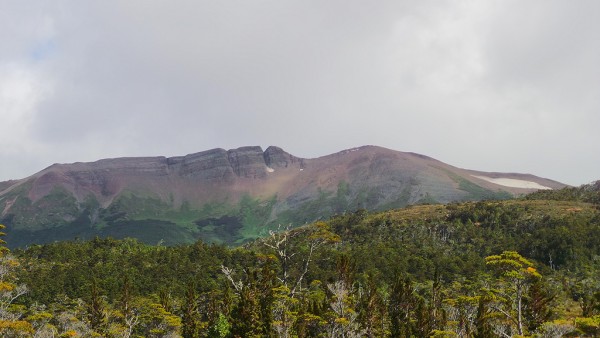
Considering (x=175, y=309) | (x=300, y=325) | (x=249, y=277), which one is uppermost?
(x=249, y=277)

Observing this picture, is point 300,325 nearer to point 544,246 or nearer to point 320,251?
point 320,251

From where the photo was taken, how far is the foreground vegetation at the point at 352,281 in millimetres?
46844

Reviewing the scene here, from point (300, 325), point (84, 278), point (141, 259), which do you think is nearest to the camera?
point (300, 325)

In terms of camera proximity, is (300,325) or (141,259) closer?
(300,325)

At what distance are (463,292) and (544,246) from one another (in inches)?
1882

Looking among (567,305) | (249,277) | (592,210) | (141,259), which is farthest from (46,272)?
(592,210)

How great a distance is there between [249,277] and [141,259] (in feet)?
308

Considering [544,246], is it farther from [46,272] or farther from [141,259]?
Answer: [46,272]

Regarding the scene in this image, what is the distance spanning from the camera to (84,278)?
114 metres

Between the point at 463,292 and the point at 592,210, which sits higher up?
the point at 592,210

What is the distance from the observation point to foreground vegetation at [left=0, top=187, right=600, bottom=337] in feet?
154

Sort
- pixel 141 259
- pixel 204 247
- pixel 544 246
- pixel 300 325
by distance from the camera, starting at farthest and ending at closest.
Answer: pixel 204 247 → pixel 141 259 → pixel 544 246 → pixel 300 325

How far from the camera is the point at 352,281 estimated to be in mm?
48031

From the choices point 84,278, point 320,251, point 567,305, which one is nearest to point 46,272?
point 84,278
